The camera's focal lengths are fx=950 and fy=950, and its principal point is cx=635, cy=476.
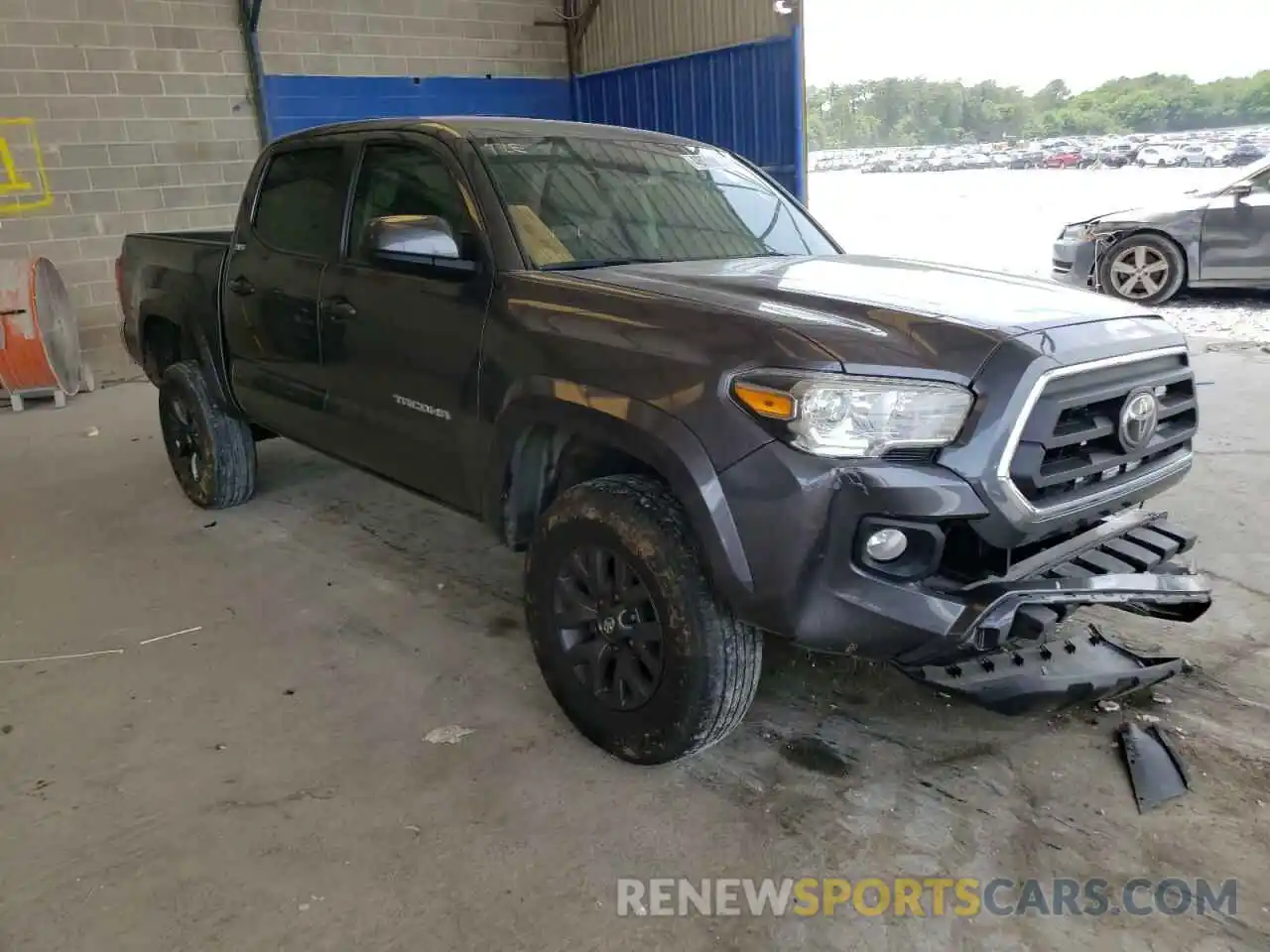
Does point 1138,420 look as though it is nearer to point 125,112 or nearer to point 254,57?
point 125,112

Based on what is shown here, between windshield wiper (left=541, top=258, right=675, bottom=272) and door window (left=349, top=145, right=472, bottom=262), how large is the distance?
324 millimetres

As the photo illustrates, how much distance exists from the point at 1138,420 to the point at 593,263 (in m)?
1.58

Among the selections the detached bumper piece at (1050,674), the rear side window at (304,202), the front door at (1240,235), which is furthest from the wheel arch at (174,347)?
the front door at (1240,235)

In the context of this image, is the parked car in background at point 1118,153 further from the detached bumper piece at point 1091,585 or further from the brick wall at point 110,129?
the detached bumper piece at point 1091,585

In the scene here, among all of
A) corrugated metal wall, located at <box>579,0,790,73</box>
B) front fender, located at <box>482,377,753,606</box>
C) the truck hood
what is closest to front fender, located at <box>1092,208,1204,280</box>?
corrugated metal wall, located at <box>579,0,790,73</box>

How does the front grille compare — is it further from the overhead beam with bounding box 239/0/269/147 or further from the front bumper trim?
the overhead beam with bounding box 239/0/269/147

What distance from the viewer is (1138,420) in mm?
2385

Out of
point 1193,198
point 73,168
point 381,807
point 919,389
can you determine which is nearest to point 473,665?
point 381,807

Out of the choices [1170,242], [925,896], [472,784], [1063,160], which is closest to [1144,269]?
[1170,242]

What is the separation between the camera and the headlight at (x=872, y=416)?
2.07 metres

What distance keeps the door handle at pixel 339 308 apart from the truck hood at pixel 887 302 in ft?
3.48

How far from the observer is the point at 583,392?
2.49 metres

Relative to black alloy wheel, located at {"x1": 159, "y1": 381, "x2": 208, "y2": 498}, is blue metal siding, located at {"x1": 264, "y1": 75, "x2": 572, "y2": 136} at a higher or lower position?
higher

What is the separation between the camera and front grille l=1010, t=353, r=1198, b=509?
83.8 inches
